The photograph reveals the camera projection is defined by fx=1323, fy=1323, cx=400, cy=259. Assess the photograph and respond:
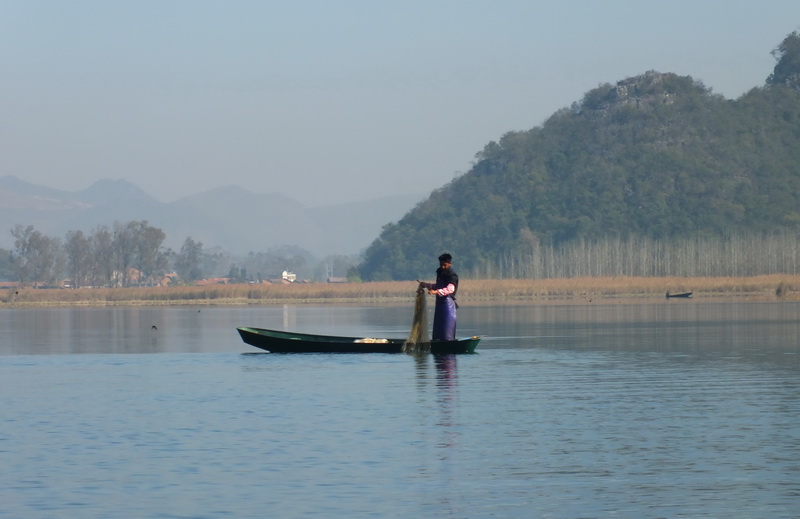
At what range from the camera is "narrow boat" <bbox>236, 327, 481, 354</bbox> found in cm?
3403

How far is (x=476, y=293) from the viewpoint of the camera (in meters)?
106

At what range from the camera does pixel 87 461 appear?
55.8 feet

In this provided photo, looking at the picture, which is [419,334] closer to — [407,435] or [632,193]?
[407,435]

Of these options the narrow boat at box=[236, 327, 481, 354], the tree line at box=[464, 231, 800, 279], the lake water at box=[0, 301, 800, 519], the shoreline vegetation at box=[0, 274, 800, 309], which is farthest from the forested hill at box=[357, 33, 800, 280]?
the lake water at box=[0, 301, 800, 519]

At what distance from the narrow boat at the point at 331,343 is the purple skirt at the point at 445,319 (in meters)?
0.25

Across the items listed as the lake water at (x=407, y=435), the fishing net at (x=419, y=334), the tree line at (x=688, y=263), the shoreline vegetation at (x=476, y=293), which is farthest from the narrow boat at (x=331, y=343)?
the tree line at (x=688, y=263)

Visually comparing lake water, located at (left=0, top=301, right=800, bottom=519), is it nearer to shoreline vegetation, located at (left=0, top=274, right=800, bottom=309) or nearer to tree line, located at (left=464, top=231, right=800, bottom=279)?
shoreline vegetation, located at (left=0, top=274, right=800, bottom=309)

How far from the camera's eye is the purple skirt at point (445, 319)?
33.3 metres

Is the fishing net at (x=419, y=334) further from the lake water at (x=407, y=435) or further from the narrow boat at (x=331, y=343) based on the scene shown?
the lake water at (x=407, y=435)

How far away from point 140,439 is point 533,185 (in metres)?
175

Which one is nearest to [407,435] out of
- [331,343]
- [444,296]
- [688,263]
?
[444,296]

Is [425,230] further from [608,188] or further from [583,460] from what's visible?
[583,460]

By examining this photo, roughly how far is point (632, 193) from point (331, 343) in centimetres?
15067

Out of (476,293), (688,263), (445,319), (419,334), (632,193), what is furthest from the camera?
(632,193)
